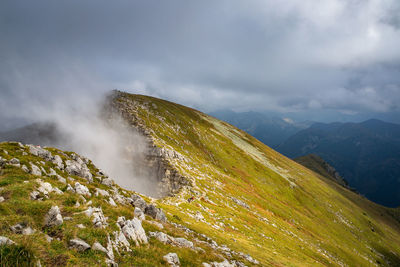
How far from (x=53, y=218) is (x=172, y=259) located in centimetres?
878

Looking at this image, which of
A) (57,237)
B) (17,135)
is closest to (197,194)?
(57,237)

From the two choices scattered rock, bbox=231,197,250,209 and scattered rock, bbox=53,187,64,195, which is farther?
scattered rock, bbox=231,197,250,209

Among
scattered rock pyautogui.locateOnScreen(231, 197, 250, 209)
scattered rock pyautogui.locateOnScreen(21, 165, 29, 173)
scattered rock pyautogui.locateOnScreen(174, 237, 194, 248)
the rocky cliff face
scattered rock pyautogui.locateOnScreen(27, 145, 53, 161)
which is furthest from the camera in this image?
the rocky cliff face

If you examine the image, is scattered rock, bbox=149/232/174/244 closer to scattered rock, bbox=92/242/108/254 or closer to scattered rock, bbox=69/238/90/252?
scattered rock, bbox=92/242/108/254

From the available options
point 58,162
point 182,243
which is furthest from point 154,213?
point 58,162

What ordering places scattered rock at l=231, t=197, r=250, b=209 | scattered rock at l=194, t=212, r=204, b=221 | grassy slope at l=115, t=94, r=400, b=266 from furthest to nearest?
scattered rock at l=231, t=197, r=250, b=209, grassy slope at l=115, t=94, r=400, b=266, scattered rock at l=194, t=212, r=204, b=221

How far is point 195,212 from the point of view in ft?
140

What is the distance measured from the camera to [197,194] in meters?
57.9

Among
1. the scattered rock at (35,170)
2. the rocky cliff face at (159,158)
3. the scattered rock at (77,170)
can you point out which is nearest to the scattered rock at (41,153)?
the scattered rock at (77,170)

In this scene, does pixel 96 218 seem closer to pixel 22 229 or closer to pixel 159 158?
pixel 22 229

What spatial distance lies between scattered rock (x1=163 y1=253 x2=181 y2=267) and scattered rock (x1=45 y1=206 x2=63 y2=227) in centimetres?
760

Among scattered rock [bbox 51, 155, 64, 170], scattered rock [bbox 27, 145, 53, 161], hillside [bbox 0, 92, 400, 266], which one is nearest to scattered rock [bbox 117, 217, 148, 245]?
hillside [bbox 0, 92, 400, 266]

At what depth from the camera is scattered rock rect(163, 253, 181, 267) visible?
13.9 m

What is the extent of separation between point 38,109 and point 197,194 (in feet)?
583
